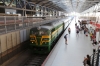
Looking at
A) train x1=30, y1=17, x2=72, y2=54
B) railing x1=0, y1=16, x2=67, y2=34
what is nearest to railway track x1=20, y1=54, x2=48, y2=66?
train x1=30, y1=17, x2=72, y2=54

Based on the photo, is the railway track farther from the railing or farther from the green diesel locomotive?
the railing

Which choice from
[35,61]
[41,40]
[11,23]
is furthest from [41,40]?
[11,23]

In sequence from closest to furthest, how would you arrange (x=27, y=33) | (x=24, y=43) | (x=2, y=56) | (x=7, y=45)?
(x=2, y=56)
(x=7, y=45)
(x=24, y=43)
(x=27, y=33)

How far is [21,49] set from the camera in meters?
16.9

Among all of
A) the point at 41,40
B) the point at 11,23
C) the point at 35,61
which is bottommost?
the point at 35,61

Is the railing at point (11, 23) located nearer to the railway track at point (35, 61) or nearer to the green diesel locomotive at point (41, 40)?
the green diesel locomotive at point (41, 40)

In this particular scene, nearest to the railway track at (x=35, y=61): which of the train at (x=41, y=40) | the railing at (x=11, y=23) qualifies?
the train at (x=41, y=40)

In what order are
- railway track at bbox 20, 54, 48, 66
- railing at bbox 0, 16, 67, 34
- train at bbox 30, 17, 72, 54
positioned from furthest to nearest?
train at bbox 30, 17, 72, 54, railing at bbox 0, 16, 67, 34, railway track at bbox 20, 54, 48, 66

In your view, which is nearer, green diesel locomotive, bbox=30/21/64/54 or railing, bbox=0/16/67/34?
railing, bbox=0/16/67/34

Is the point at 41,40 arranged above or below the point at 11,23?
below

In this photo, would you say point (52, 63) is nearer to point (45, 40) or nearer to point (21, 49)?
point (45, 40)

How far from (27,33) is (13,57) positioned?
5.84 meters

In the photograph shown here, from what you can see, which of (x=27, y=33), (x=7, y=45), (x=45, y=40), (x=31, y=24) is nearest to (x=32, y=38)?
(x=45, y=40)

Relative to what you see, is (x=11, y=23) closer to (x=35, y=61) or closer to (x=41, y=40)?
(x=41, y=40)
